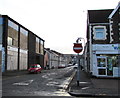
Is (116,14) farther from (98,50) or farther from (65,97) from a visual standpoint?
(65,97)

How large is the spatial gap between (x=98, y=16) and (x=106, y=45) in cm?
447

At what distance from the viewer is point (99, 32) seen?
22.3 meters

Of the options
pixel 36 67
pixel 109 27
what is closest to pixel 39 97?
pixel 109 27

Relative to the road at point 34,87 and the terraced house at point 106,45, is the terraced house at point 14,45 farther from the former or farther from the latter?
the terraced house at point 106,45

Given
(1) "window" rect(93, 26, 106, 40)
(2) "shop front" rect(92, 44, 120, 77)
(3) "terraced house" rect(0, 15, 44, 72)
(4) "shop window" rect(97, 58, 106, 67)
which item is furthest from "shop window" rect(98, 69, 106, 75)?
(3) "terraced house" rect(0, 15, 44, 72)

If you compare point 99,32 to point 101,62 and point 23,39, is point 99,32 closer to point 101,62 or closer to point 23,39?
point 101,62

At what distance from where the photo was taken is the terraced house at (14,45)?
104ft

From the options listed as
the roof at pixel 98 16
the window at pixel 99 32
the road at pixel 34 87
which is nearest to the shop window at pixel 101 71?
the window at pixel 99 32

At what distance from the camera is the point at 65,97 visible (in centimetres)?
1002

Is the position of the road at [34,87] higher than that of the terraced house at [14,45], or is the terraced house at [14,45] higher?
the terraced house at [14,45]

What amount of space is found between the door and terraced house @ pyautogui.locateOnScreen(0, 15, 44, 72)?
16.8 meters

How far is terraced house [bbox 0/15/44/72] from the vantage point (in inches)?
1250

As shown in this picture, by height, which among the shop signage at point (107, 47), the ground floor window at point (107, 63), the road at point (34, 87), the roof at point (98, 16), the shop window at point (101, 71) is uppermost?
the roof at point (98, 16)

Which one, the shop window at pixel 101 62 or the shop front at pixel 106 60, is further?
the shop window at pixel 101 62
